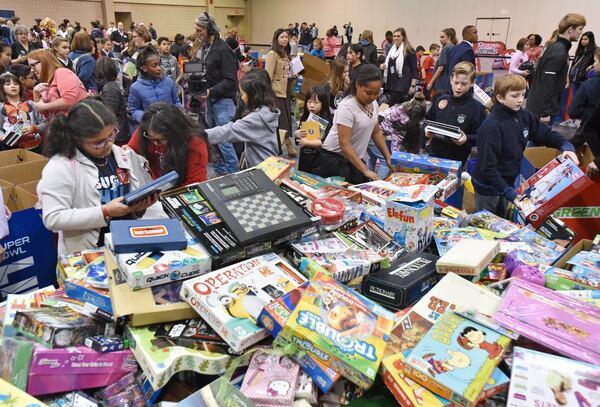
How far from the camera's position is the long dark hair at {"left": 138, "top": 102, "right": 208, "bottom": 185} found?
2695mm

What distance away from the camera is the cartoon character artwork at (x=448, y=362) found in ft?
3.98

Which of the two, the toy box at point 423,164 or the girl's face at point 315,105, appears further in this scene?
the girl's face at point 315,105

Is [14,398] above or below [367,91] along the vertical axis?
below

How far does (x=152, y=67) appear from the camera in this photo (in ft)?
14.4

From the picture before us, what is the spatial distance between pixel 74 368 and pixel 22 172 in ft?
8.60

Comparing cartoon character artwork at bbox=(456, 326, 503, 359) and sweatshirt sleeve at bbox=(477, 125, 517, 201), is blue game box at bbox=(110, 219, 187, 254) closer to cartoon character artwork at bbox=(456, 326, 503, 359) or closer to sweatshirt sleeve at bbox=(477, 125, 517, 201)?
cartoon character artwork at bbox=(456, 326, 503, 359)

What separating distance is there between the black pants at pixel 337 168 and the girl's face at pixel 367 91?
1.44 feet

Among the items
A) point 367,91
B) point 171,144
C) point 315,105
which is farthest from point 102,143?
point 315,105

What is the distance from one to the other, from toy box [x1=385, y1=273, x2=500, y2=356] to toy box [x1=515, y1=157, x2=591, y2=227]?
1106 mm

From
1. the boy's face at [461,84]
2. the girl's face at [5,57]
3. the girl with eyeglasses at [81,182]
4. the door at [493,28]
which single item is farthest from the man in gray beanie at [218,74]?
the door at [493,28]

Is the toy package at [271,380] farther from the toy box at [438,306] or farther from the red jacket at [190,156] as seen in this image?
the red jacket at [190,156]

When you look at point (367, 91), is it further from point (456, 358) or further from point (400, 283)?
point (456, 358)

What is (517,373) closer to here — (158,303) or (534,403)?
(534,403)

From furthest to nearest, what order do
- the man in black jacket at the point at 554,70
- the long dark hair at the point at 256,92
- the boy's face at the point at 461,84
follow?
the man in black jacket at the point at 554,70 < the boy's face at the point at 461,84 < the long dark hair at the point at 256,92
